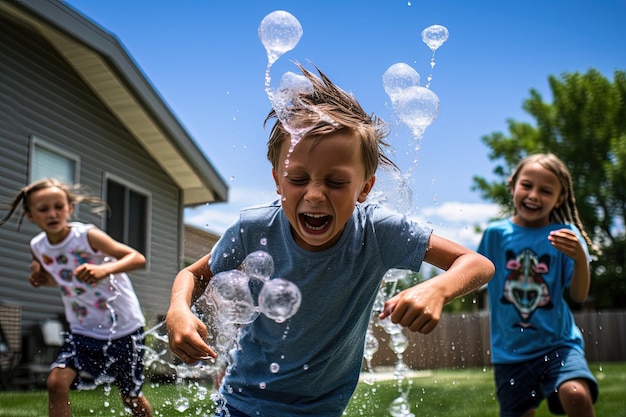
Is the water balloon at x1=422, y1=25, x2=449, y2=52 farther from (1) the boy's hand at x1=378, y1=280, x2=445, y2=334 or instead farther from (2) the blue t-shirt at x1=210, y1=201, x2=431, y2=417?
(1) the boy's hand at x1=378, y1=280, x2=445, y2=334

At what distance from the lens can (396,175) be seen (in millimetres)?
2932

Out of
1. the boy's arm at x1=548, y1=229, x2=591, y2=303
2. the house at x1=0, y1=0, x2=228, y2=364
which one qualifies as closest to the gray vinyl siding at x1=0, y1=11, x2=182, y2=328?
the house at x1=0, y1=0, x2=228, y2=364

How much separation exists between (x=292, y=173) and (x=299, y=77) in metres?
0.49

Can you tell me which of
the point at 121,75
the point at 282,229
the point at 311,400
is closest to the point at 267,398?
the point at 311,400

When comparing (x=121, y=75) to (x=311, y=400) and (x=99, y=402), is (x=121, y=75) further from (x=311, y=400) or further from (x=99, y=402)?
(x=311, y=400)

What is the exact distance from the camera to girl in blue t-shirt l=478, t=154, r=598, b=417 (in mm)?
3359

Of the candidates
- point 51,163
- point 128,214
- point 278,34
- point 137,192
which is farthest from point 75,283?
point 137,192

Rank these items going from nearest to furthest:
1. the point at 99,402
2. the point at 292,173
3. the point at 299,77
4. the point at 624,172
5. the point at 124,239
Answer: the point at 292,173 < the point at 299,77 < the point at 99,402 < the point at 124,239 < the point at 624,172

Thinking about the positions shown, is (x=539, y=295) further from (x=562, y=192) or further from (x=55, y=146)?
(x=55, y=146)

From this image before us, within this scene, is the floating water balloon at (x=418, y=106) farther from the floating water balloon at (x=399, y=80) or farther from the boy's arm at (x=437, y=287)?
the boy's arm at (x=437, y=287)

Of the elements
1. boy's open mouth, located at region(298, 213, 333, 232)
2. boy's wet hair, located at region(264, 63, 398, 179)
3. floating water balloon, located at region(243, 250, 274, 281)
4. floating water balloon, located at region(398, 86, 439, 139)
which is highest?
floating water balloon, located at region(398, 86, 439, 139)

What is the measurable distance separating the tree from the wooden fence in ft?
21.7

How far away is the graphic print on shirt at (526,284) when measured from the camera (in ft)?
11.8

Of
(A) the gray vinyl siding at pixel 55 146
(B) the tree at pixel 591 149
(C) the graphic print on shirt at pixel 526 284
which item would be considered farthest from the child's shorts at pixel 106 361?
(B) the tree at pixel 591 149
